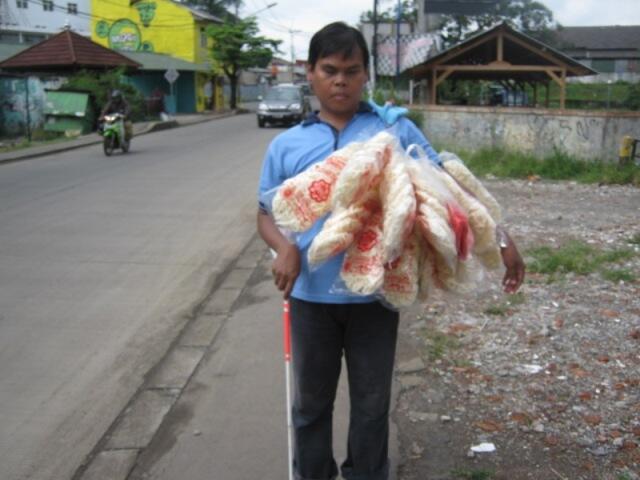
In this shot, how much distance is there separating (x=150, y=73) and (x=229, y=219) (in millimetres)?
35325

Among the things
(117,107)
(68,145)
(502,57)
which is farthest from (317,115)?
(68,145)

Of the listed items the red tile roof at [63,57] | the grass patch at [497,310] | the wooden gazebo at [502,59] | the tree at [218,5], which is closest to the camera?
the grass patch at [497,310]

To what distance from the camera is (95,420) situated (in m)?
4.10

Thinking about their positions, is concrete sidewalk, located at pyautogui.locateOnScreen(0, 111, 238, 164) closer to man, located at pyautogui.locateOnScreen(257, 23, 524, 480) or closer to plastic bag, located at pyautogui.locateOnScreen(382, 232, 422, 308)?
man, located at pyautogui.locateOnScreen(257, 23, 524, 480)

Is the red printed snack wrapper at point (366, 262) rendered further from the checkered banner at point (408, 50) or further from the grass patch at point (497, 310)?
the checkered banner at point (408, 50)

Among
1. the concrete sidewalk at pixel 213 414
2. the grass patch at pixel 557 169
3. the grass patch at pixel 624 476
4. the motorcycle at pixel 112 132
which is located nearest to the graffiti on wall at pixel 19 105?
the motorcycle at pixel 112 132

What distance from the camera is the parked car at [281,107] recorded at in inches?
1224

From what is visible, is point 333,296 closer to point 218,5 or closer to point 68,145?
point 68,145

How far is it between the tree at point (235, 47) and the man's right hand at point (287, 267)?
46.6 metres

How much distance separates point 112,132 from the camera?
18.6m

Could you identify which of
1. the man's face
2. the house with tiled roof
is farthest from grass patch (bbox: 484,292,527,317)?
the house with tiled roof

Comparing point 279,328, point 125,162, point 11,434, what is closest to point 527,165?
point 125,162

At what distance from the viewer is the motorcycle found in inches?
731

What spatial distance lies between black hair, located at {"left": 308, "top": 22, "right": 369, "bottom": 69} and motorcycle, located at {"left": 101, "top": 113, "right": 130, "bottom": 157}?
55.0 ft
